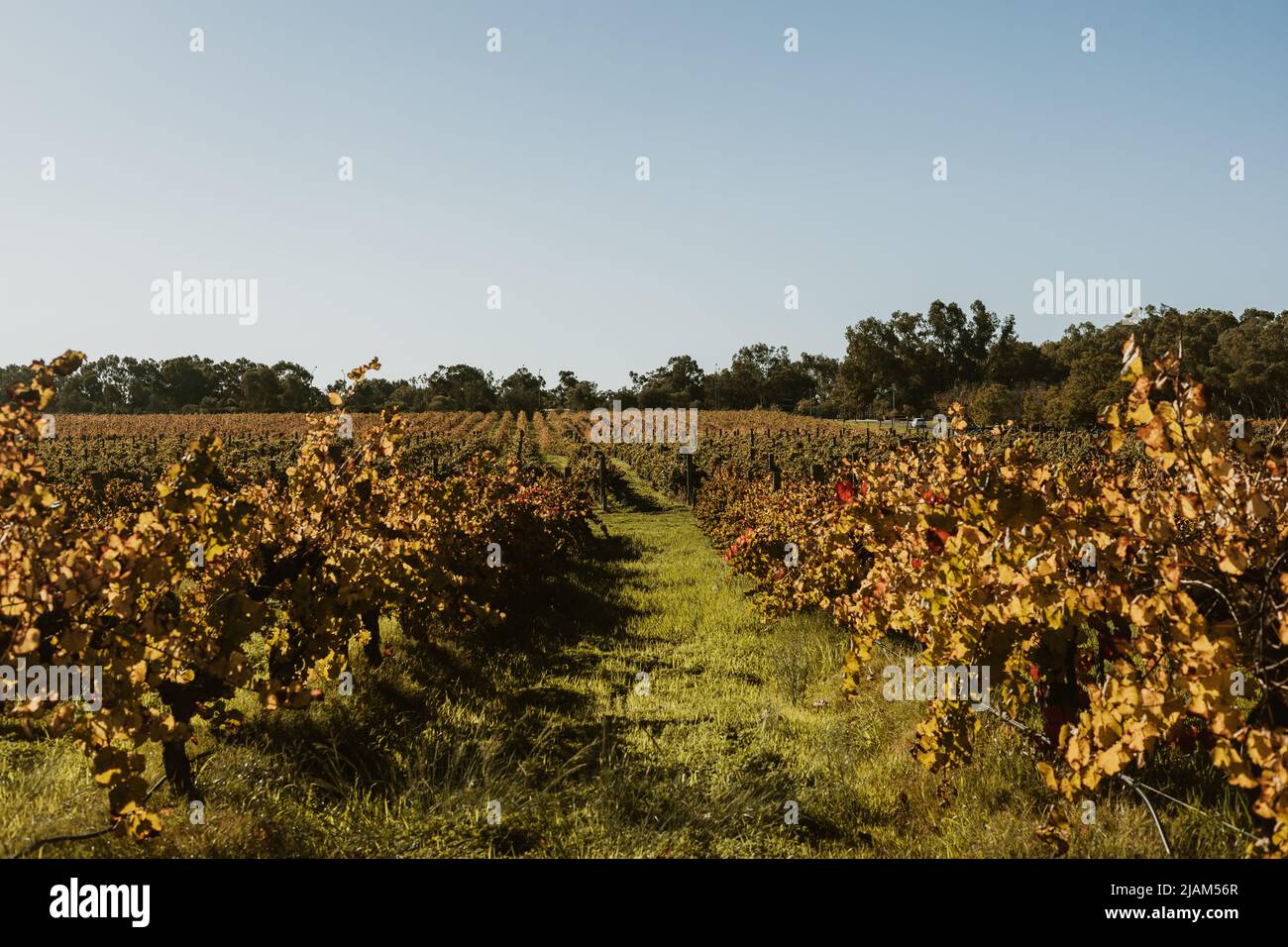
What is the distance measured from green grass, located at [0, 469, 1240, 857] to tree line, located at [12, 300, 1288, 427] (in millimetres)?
64023

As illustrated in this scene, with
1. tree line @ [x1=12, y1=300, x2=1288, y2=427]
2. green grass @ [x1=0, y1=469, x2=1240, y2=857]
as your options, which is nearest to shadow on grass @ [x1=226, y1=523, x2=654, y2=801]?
green grass @ [x1=0, y1=469, x2=1240, y2=857]

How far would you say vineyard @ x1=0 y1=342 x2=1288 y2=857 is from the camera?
9.43 feet

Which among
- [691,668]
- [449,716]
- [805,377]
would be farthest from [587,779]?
[805,377]

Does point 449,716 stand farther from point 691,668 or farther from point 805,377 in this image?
point 805,377

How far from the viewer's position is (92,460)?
32.1 m

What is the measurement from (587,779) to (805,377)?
10579 cm

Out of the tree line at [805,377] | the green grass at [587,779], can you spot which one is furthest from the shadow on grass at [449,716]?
the tree line at [805,377]

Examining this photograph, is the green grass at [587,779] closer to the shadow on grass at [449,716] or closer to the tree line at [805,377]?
the shadow on grass at [449,716]

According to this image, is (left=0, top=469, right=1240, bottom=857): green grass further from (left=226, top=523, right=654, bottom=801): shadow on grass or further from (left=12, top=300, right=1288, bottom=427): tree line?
(left=12, top=300, right=1288, bottom=427): tree line

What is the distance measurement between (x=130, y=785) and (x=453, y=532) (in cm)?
472

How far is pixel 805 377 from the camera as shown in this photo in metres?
107

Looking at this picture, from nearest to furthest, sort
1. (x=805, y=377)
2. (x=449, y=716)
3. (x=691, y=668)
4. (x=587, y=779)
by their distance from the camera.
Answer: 1. (x=587, y=779)
2. (x=449, y=716)
3. (x=691, y=668)
4. (x=805, y=377)
